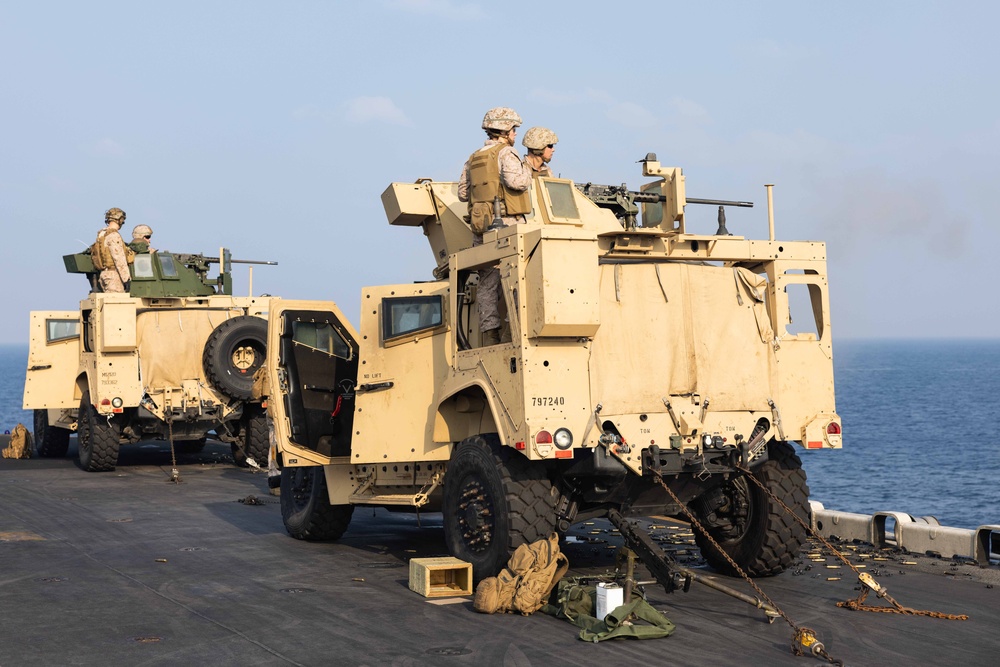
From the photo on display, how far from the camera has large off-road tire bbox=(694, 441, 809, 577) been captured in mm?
10531

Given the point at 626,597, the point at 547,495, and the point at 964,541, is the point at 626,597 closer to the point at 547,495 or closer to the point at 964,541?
the point at 547,495

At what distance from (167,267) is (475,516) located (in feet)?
43.0

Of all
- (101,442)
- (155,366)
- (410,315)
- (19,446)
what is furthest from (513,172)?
(19,446)

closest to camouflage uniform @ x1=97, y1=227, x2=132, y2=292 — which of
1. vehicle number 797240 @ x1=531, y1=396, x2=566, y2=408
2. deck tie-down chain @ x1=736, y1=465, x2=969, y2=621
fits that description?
vehicle number 797240 @ x1=531, y1=396, x2=566, y2=408

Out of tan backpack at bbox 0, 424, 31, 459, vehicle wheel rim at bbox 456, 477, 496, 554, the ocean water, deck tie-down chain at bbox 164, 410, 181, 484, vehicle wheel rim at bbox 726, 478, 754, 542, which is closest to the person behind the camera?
vehicle wheel rim at bbox 456, 477, 496, 554

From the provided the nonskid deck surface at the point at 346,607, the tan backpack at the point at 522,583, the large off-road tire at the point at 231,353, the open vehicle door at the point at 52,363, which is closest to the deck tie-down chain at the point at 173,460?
the large off-road tire at the point at 231,353

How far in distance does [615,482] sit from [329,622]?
8.09 feet

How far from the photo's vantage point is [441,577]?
33.2 feet

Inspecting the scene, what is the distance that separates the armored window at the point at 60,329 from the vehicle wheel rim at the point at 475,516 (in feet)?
45.8

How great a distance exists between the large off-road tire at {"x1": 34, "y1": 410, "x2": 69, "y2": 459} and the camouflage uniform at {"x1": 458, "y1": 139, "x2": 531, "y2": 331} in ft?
46.9

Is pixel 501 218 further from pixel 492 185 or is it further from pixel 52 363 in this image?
pixel 52 363

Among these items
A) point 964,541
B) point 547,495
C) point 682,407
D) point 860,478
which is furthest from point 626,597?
point 860,478

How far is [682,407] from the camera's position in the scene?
1004 cm

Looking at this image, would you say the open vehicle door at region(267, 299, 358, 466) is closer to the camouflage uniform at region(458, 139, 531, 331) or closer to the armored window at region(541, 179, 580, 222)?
the camouflage uniform at region(458, 139, 531, 331)
